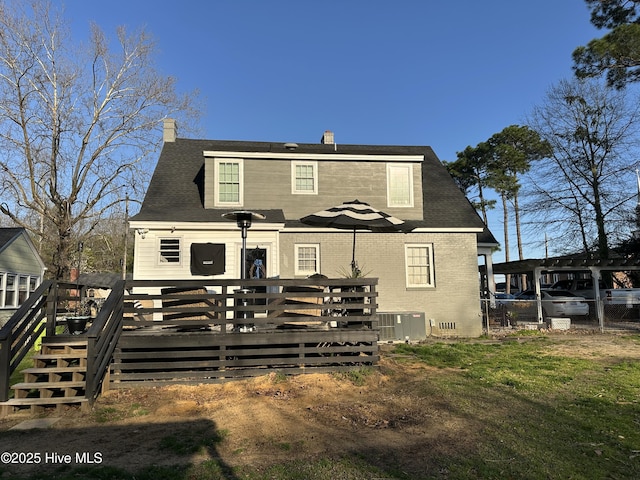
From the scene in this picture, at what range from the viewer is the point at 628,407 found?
5.14 meters

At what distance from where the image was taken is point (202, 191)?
14188 mm

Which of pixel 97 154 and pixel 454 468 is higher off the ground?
pixel 97 154

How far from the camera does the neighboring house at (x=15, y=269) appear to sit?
56.5 ft

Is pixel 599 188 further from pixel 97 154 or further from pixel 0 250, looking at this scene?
pixel 0 250

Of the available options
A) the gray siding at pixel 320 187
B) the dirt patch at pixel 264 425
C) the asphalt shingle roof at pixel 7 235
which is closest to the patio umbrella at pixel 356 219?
the dirt patch at pixel 264 425

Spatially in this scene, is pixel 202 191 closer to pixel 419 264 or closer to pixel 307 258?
pixel 307 258

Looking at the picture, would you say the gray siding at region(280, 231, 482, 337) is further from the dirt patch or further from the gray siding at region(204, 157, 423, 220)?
the dirt patch

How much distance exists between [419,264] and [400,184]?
2908 millimetres

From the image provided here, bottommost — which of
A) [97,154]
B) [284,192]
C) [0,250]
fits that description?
[0,250]

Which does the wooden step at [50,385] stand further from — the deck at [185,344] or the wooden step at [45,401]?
the wooden step at [45,401]

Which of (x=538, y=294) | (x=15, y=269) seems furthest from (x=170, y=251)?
(x=538, y=294)

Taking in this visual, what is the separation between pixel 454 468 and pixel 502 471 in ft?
1.25

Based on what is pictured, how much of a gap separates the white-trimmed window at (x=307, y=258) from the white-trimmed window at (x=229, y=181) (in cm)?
255

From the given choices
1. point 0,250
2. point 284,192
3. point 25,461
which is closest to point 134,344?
point 25,461
